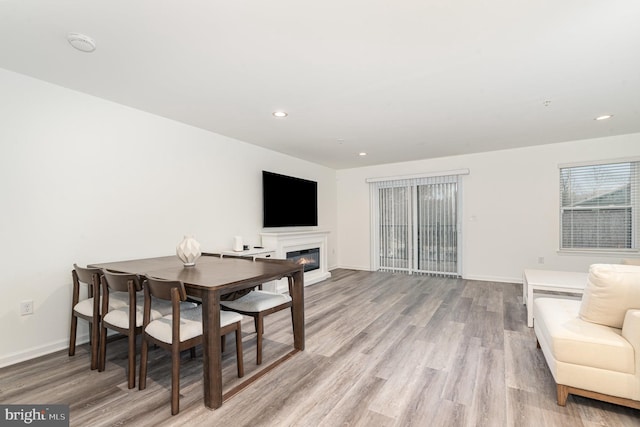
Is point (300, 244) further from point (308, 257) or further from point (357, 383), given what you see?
point (357, 383)

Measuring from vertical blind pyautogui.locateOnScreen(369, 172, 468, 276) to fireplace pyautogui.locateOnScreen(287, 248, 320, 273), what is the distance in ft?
5.14

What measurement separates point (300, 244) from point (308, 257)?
1.34ft

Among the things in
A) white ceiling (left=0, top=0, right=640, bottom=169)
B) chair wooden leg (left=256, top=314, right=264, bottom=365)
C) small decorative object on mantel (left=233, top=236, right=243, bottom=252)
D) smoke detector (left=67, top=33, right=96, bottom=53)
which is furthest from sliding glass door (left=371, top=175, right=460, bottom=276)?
smoke detector (left=67, top=33, right=96, bottom=53)

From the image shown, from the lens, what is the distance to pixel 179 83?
2.59 metres

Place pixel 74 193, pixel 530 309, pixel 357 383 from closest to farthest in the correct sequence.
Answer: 1. pixel 357 383
2. pixel 74 193
3. pixel 530 309

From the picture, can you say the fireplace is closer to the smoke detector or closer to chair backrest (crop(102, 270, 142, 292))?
chair backrest (crop(102, 270, 142, 292))

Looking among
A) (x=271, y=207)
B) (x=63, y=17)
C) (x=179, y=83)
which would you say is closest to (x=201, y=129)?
(x=179, y=83)

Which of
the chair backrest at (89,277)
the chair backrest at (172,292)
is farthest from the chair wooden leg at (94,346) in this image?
the chair backrest at (172,292)

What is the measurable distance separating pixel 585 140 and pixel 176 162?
6.05 meters

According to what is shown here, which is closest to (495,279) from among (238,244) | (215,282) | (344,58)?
(238,244)

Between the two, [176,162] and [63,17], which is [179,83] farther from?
[176,162]

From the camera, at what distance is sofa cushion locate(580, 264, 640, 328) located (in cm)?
176

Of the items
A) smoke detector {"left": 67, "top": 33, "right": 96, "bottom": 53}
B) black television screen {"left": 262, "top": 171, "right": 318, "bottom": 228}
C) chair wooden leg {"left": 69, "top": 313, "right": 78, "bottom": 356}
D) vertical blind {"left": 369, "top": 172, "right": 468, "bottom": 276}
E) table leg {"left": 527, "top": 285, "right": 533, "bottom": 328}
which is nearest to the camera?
smoke detector {"left": 67, "top": 33, "right": 96, "bottom": 53}

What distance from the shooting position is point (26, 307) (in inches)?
97.1
